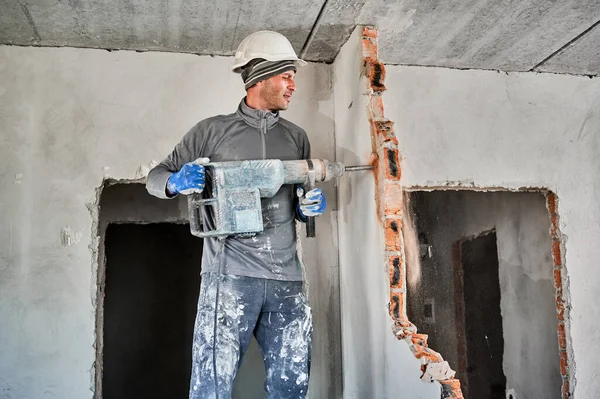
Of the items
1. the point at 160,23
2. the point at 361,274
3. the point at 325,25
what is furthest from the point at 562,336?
the point at 160,23

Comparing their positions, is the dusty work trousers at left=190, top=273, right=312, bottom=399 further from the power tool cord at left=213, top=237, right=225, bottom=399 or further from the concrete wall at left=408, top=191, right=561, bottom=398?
the concrete wall at left=408, top=191, right=561, bottom=398

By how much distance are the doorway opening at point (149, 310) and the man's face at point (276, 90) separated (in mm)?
2944

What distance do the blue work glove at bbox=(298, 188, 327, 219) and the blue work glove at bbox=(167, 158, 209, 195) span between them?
0.45m

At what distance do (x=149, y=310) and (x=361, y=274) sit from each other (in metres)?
2.97

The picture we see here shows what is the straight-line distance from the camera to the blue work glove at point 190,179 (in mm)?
2207

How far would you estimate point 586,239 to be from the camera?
3557 mm

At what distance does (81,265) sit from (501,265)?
3.10 m

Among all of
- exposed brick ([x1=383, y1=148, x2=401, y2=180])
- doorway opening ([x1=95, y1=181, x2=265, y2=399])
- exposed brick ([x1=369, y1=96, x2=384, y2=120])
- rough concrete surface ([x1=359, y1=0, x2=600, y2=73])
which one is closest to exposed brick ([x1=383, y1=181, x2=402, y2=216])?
exposed brick ([x1=383, y1=148, x2=401, y2=180])

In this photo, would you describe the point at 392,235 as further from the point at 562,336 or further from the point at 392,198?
the point at 562,336

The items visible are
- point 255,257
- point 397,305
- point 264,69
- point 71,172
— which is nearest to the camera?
point 255,257

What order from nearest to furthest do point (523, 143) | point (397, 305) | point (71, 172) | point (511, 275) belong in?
point (397, 305)
point (71, 172)
point (523, 143)
point (511, 275)

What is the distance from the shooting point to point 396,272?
2.65m

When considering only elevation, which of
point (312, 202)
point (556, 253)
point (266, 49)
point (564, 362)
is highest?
point (266, 49)

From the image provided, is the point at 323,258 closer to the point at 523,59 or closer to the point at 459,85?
the point at 459,85
